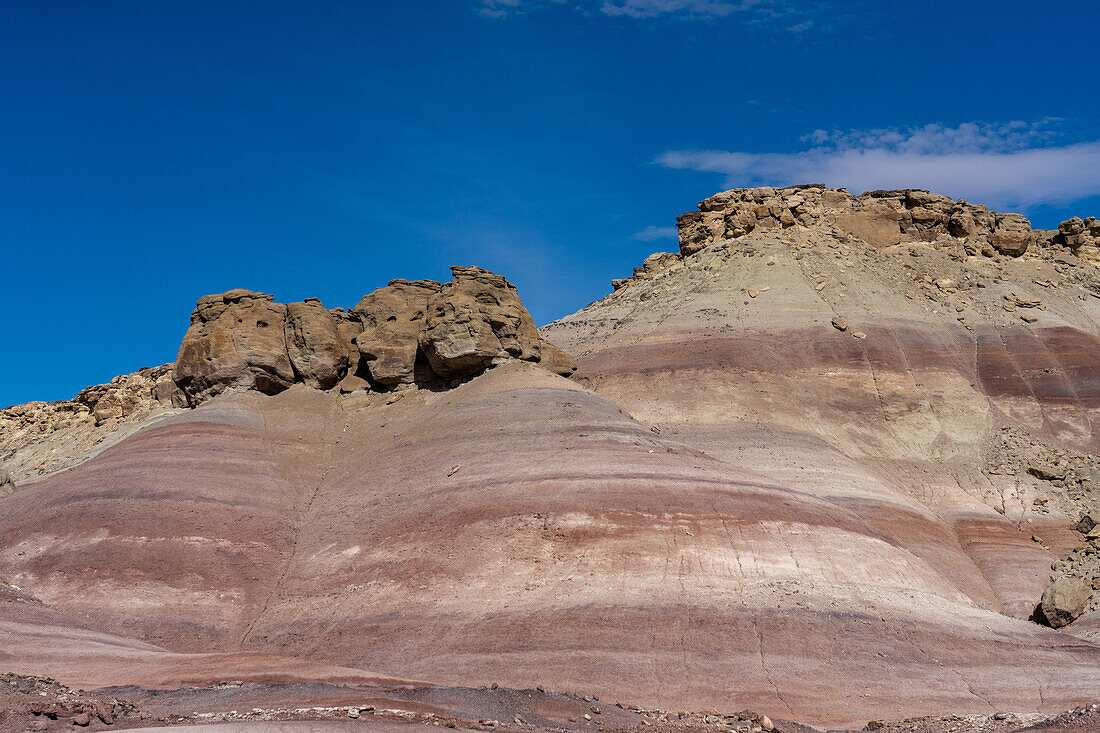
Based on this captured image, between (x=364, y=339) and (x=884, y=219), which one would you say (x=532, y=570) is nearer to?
(x=364, y=339)

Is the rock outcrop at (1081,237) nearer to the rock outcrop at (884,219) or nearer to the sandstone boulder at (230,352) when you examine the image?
the rock outcrop at (884,219)

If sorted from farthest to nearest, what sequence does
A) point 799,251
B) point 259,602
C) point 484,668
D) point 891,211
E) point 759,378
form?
1. point 891,211
2. point 799,251
3. point 759,378
4. point 259,602
5. point 484,668

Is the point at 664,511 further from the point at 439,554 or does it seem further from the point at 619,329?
the point at 619,329

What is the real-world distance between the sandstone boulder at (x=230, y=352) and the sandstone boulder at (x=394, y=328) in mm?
3553

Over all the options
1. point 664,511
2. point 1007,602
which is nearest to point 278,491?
point 664,511

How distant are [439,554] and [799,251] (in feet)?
104

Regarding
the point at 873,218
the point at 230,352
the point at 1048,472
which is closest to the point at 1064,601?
the point at 1048,472

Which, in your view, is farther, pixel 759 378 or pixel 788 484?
pixel 759 378

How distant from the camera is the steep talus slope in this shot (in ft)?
65.8

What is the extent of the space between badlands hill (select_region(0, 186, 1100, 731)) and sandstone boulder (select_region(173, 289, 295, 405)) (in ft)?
0.44

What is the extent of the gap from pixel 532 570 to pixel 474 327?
15.3 meters

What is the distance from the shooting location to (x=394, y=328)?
39.8 meters

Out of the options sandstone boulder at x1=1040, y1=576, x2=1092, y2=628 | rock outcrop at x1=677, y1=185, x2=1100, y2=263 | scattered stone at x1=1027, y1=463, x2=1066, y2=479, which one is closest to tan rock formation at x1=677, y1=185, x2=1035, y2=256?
rock outcrop at x1=677, y1=185, x2=1100, y2=263

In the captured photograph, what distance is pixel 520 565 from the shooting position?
23.9 meters
